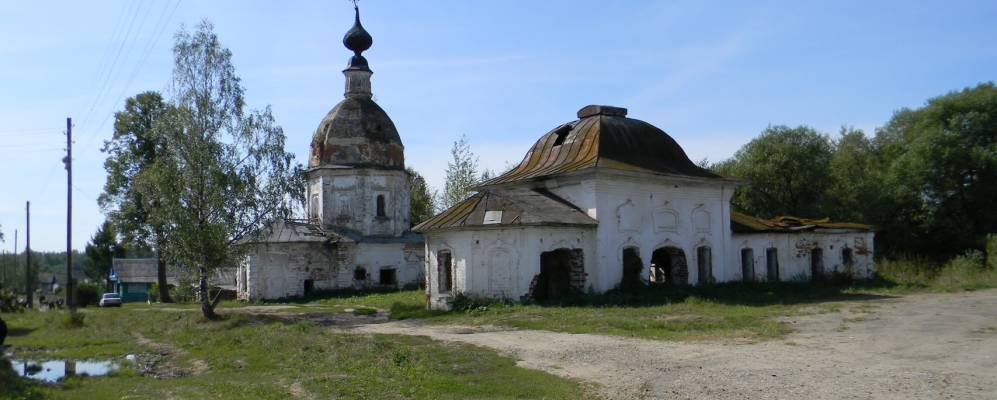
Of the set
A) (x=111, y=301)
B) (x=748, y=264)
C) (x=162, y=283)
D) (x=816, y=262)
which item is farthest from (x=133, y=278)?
(x=816, y=262)

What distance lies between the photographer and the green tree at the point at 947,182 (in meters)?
34.8

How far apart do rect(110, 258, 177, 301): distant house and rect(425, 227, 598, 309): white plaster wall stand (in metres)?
36.9

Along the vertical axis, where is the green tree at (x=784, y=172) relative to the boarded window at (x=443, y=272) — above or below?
above

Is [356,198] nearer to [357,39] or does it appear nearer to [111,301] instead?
[357,39]

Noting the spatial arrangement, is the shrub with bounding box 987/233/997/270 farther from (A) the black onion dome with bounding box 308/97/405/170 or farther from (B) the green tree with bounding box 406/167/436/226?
(B) the green tree with bounding box 406/167/436/226

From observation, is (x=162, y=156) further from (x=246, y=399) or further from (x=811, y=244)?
(x=811, y=244)

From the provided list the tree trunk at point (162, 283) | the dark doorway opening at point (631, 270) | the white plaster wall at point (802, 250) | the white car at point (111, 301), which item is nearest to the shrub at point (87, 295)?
the white car at point (111, 301)

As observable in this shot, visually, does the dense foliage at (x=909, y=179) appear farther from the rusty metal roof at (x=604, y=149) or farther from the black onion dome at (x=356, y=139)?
the black onion dome at (x=356, y=139)

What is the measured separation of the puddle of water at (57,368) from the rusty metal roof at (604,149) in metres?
14.1

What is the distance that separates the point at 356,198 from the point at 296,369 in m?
22.6

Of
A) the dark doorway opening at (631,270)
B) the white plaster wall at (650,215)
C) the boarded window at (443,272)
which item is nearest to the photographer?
the boarded window at (443,272)

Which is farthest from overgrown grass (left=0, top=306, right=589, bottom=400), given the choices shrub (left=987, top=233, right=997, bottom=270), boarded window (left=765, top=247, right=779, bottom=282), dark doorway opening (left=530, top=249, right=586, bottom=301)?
shrub (left=987, top=233, right=997, bottom=270)

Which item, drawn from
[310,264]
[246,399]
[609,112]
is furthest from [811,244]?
[246,399]

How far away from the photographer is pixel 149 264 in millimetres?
52906
